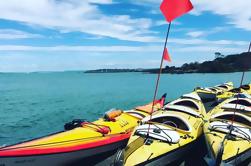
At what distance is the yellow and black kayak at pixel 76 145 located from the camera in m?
10.7

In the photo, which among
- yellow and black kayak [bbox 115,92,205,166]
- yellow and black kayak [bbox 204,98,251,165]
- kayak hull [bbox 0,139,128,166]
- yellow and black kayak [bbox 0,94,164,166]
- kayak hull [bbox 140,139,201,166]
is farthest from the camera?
yellow and black kayak [bbox 0,94,164,166]

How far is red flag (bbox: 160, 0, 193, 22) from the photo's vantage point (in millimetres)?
10562

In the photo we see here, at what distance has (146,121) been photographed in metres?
13.3

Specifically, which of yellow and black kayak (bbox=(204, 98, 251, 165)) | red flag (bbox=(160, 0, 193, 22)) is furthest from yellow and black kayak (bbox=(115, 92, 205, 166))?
red flag (bbox=(160, 0, 193, 22))

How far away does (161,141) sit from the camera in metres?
11.4

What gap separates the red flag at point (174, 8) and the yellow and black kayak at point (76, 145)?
5.50 meters

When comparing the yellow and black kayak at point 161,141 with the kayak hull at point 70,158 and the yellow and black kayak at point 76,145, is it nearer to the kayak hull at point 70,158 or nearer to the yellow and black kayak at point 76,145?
the yellow and black kayak at point 76,145

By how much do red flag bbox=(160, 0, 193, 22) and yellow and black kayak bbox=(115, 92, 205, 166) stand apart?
157 inches

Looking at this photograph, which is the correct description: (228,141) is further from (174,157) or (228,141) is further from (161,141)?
(161,141)

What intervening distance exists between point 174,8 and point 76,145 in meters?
6.10

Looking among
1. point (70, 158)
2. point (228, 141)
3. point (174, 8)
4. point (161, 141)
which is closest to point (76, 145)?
point (70, 158)

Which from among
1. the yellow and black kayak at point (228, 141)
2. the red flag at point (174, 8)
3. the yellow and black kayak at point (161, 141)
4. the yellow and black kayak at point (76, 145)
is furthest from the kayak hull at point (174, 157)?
the red flag at point (174, 8)

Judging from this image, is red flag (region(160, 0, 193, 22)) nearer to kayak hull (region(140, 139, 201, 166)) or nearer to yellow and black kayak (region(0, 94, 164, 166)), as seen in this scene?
kayak hull (region(140, 139, 201, 166))

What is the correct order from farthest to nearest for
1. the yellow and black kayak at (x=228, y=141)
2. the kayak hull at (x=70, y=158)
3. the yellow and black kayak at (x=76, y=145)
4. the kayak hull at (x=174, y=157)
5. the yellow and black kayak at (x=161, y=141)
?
the yellow and black kayak at (x=76, y=145) < the kayak hull at (x=70, y=158) < the kayak hull at (x=174, y=157) < the yellow and black kayak at (x=161, y=141) < the yellow and black kayak at (x=228, y=141)
